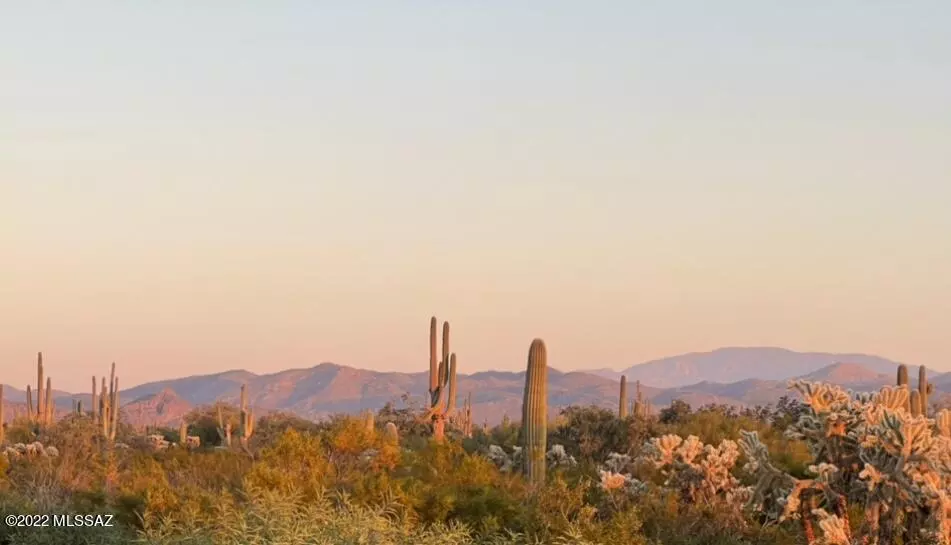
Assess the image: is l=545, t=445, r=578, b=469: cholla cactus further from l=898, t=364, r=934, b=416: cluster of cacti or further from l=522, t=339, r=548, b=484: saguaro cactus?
l=898, t=364, r=934, b=416: cluster of cacti

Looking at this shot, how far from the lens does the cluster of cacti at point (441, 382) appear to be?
31828mm

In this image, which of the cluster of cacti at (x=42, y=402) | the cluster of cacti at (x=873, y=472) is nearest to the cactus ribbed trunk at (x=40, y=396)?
the cluster of cacti at (x=42, y=402)

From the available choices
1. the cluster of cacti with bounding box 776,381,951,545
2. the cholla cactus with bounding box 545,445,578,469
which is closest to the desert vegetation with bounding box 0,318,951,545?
the cluster of cacti with bounding box 776,381,951,545

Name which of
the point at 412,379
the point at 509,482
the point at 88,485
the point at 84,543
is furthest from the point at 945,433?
the point at 412,379

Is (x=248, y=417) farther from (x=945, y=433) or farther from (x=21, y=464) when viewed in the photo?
(x=945, y=433)

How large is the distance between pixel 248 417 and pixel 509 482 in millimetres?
20725

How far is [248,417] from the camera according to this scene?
37.2 m

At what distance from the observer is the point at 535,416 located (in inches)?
885

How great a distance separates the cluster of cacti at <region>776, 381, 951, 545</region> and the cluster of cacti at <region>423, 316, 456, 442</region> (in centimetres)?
1743

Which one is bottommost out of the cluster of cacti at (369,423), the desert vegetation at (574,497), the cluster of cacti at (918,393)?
the desert vegetation at (574,497)

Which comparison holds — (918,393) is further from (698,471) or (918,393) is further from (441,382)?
(441,382)

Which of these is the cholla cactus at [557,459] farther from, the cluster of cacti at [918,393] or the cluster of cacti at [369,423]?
the cluster of cacti at [918,393]

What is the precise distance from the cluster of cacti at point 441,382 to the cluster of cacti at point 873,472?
1743cm

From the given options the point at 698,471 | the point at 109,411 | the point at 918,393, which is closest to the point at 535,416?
the point at 918,393
